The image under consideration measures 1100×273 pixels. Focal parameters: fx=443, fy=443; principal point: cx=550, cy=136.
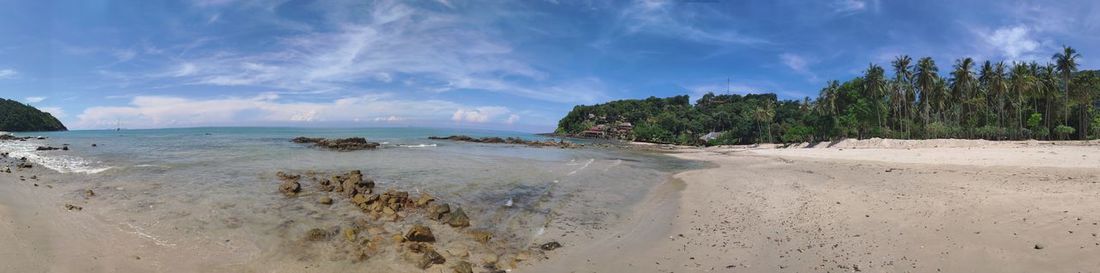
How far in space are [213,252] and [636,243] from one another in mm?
8172

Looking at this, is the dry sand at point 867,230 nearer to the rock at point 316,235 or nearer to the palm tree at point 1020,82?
the rock at point 316,235

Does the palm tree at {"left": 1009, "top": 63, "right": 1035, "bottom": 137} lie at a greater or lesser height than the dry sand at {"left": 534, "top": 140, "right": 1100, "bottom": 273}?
greater

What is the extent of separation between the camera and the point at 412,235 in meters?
9.15

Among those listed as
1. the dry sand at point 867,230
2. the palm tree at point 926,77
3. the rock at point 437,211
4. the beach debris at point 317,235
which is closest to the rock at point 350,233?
the beach debris at point 317,235

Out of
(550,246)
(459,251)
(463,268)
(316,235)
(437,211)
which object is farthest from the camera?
(437,211)

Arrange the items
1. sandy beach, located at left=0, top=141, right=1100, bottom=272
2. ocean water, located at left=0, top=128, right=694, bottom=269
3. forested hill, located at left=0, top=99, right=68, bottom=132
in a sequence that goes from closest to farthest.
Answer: sandy beach, located at left=0, top=141, right=1100, bottom=272 < ocean water, located at left=0, top=128, right=694, bottom=269 < forested hill, located at left=0, top=99, right=68, bottom=132

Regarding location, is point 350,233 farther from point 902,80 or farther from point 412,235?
point 902,80

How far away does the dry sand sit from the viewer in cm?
715

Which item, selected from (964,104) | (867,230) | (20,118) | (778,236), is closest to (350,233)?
(778,236)

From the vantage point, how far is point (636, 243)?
9.25 m

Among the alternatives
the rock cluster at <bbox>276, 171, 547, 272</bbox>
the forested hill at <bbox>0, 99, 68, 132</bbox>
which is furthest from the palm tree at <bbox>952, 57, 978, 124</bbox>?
the forested hill at <bbox>0, 99, 68, 132</bbox>

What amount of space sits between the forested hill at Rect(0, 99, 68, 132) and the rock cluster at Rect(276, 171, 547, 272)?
543 ft

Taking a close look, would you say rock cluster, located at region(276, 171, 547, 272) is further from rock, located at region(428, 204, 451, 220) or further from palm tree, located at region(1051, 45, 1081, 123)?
palm tree, located at region(1051, 45, 1081, 123)

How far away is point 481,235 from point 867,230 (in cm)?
811
